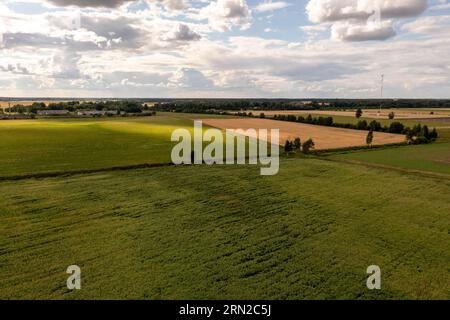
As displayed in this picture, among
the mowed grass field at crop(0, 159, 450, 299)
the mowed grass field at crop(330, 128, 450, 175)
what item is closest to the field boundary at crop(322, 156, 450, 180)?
the mowed grass field at crop(330, 128, 450, 175)

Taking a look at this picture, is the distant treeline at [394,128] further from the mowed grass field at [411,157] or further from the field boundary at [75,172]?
the field boundary at [75,172]

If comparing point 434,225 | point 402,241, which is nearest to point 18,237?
point 402,241

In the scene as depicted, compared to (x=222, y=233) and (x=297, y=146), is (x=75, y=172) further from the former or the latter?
→ (x=297, y=146)

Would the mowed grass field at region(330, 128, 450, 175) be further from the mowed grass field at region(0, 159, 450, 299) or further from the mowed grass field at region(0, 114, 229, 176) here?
the mowed grass field at region(0, 114, 229, 176)

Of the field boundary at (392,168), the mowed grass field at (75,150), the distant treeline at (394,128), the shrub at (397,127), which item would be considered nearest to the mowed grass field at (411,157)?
the field boundary at (392,168)

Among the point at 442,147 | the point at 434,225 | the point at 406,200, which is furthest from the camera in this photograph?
the point at 442,147

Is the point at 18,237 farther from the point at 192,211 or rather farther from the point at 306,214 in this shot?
the point at 306,214
